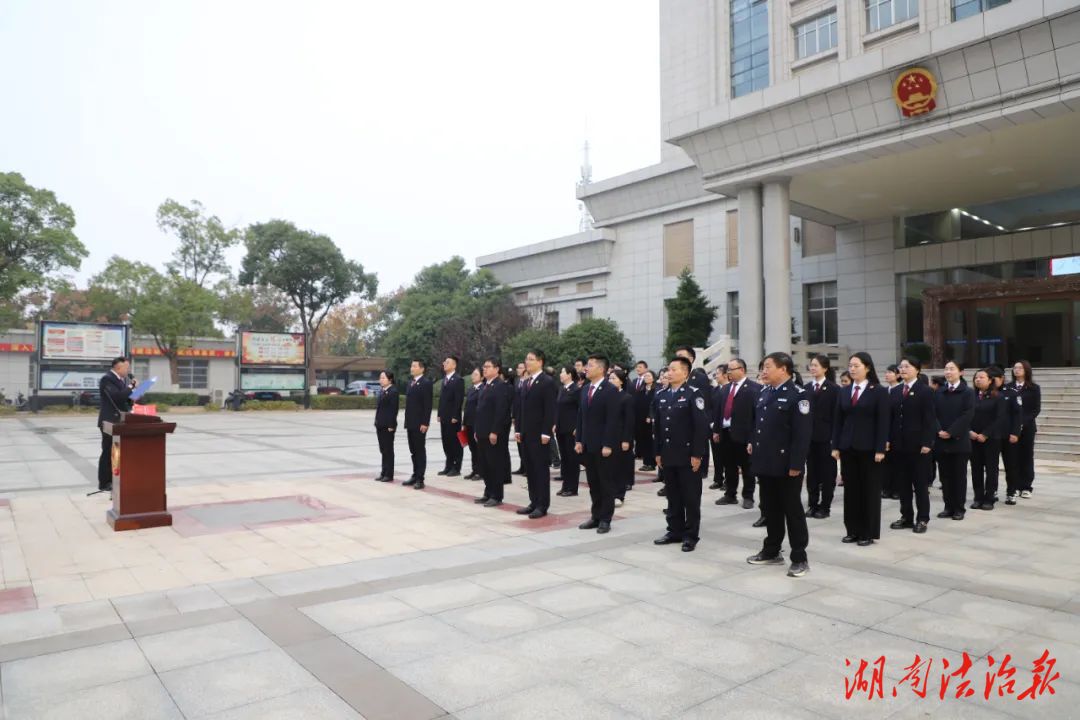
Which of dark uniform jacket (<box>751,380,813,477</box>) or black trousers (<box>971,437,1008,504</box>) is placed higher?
dark uniform jacket (<box>751,380,813,477</box>)

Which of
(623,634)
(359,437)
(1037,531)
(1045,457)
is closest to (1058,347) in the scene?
(1045,457)

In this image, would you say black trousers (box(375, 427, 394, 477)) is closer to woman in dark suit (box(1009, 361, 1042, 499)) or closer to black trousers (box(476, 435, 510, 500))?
black trousers (box(476, 435, 510, 500))

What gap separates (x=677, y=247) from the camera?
96.3ft

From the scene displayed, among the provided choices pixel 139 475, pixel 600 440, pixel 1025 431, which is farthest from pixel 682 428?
pixel 1025 431

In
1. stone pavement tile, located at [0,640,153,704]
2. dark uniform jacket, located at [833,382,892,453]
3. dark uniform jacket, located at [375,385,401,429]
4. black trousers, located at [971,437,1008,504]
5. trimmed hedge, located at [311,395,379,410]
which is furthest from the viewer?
trimmed hedge, located at [311,395,379,410]

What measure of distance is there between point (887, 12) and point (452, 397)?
22.6 metres

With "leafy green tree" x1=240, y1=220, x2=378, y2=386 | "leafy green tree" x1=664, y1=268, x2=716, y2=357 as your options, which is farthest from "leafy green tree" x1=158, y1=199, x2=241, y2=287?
"leafy green tree" x1=664, y1=268, x2=716, y2=357

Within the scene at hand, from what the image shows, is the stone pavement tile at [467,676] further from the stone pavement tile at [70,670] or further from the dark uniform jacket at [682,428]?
the dark uniform jacket at [682,428]

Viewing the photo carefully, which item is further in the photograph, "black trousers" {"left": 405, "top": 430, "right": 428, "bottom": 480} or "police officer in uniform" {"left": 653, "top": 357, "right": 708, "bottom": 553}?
"black trousers" {"left": 405, "top": 430, "right": 428, "bottom": 480}

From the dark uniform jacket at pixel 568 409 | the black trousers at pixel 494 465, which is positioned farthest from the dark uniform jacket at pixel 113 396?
the dark uniform jacket at pixel 568 409

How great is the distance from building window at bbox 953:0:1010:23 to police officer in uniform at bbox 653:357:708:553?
21817 mm

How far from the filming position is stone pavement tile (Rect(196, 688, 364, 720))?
2.98 meters

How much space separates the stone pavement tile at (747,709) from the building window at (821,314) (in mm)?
22404

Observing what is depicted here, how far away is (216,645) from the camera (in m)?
3.79
